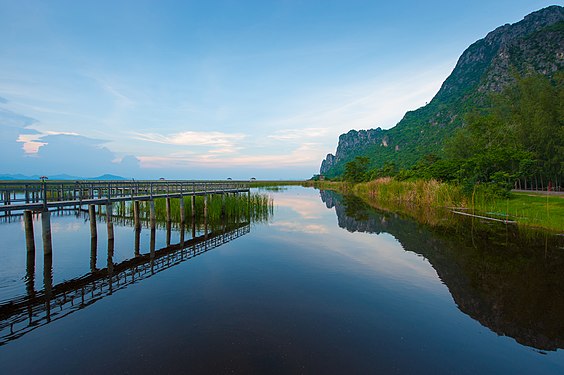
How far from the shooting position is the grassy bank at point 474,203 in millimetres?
20266

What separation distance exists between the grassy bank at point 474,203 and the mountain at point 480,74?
41.8m

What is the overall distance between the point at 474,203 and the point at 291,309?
29257mm

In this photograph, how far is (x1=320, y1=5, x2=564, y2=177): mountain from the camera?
87.4 m

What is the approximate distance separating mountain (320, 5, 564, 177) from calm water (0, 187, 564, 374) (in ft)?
214

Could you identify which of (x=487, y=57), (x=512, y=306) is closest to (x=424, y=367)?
(x=512, y=306)

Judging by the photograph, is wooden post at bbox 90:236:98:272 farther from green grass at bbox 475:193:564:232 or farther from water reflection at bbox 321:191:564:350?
green grass at bbox 475:193:564:232

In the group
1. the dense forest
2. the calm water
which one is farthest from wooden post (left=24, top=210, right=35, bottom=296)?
the dense forest

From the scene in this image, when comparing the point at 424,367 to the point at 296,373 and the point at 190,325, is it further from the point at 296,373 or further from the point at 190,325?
the point at 190,325

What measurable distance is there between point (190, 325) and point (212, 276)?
4168mm

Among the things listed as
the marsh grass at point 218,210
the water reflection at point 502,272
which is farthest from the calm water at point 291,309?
the marsh grass at point 218,210

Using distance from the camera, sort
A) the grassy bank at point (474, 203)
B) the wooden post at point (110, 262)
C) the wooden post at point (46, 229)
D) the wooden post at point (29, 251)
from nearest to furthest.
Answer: the wooden post at point (110, 262) < the wooden post at point (29, 251) < the wooden post at point (46, 229) < the grassy bank at point (474, 203)

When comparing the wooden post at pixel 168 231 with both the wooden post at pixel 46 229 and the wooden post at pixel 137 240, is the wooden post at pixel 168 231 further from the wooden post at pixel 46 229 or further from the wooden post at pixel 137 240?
the wooden post at pixel 46 229

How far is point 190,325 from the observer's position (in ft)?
25.0

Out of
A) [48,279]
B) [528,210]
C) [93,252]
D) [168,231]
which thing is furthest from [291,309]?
[528,210]
